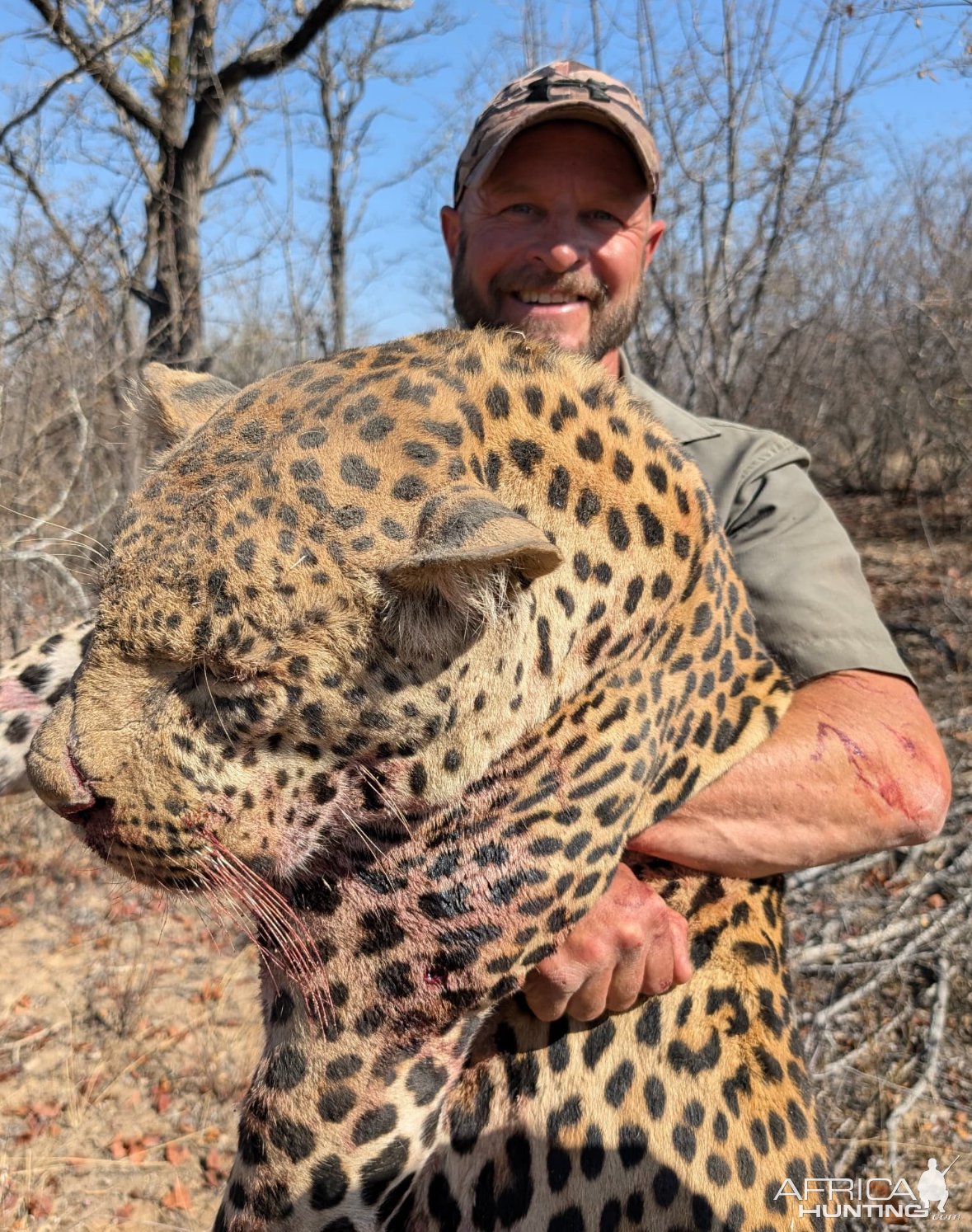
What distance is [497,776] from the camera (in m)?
1.77

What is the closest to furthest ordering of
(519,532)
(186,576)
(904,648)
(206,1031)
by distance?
1. (519,532)
2. (186,576)
3. (206,1031)
4. (904,648)

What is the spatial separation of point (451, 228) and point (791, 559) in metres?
1.97

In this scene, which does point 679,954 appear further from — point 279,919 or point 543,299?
point 543,299

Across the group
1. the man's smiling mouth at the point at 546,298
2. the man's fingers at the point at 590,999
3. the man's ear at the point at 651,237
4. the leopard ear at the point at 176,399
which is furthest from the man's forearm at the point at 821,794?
the man's ear at the point at 651,237

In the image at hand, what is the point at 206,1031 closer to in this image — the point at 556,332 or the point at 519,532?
the point at 556,332

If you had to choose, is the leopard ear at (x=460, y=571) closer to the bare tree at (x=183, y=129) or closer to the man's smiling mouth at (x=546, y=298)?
the man's smiling mouth at (x=546, y=298)

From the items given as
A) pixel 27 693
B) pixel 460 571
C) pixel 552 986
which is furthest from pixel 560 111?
pixel 552 986

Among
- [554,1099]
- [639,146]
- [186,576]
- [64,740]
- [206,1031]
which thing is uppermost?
[639,146]

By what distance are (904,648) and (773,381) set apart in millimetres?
8832

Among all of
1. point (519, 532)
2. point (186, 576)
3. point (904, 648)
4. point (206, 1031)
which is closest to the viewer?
point (519, 532)

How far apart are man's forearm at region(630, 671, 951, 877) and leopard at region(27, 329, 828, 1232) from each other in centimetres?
20

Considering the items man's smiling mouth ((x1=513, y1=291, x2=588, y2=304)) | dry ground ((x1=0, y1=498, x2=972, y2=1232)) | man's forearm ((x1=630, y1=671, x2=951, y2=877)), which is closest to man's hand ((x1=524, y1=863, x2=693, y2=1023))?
man's forearm ((x1=630, y1=671, x2=951, y2=877))

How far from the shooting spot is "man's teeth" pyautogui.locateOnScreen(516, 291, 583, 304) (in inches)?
125

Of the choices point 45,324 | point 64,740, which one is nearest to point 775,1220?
point 64,740
